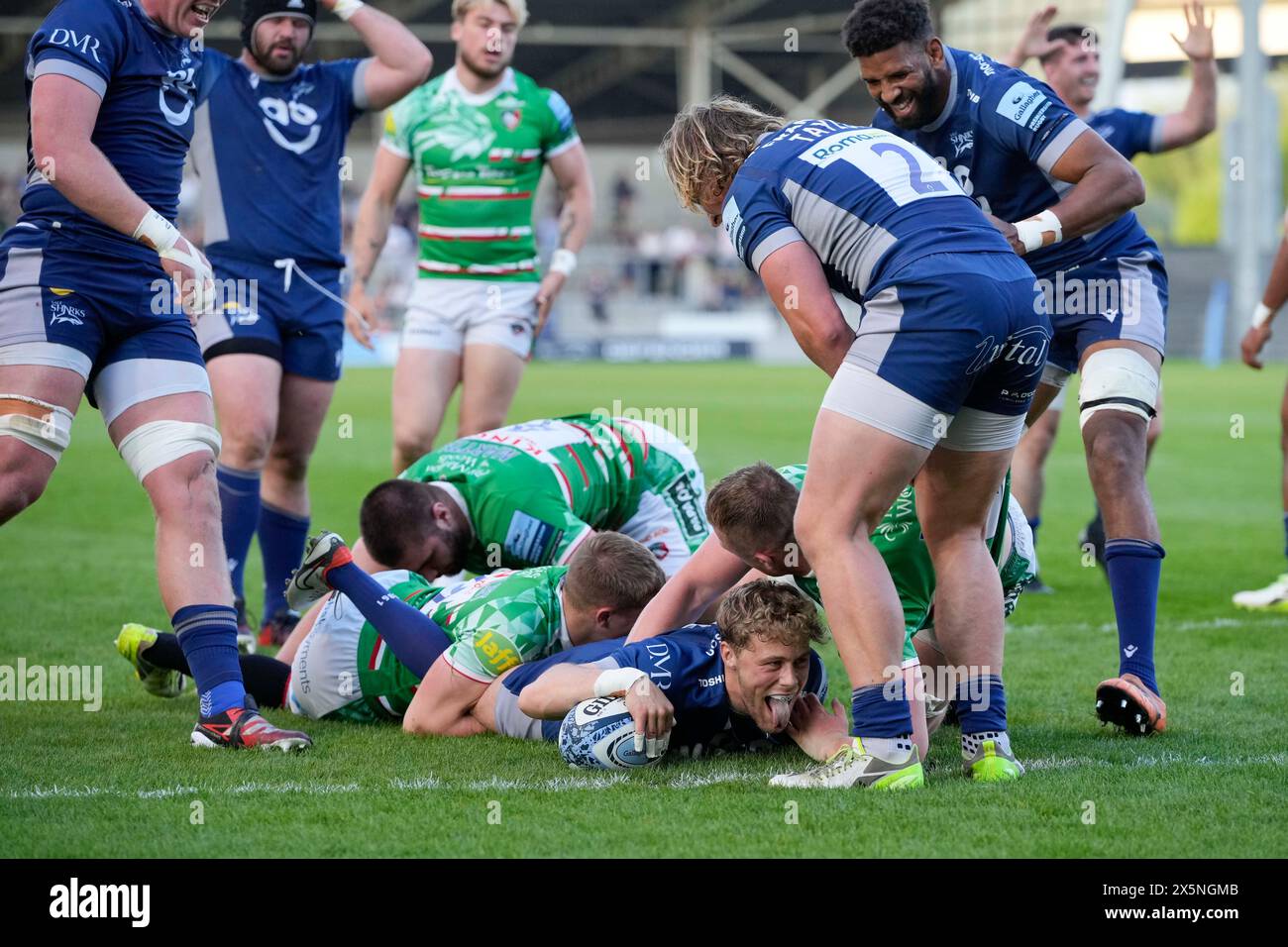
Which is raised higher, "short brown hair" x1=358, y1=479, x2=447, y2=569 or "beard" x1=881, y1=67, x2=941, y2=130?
"beard" x1=881, y1=67, x2=941, y2=130

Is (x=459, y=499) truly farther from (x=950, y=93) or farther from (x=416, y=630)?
(x=950, y=93)

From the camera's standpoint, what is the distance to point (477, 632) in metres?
4.72

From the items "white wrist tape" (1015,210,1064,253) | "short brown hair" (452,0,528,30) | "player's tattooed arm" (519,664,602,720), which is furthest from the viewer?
"short brown hair" (452,0,528,30)

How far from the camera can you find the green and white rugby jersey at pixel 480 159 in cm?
731

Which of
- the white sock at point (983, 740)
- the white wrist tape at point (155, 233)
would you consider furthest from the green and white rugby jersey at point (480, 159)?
the white sock at point (983, 740)

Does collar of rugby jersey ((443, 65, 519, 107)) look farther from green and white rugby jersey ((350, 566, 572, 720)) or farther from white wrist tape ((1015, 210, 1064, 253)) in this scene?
white wrist tape ((1015, 210, 1064, 253))

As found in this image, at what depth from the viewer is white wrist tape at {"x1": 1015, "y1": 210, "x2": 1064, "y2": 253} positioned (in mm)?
4531

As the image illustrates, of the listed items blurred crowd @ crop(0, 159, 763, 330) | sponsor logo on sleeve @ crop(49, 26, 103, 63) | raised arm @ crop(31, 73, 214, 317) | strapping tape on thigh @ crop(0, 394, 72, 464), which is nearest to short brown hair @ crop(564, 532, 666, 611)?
raised arm @ crop(31, 73, 214, 317)

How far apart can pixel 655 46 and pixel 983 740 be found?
1367 inches

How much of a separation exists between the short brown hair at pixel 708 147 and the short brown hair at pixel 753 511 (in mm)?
799

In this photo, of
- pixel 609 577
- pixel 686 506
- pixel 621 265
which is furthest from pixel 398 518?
pixel 621 265

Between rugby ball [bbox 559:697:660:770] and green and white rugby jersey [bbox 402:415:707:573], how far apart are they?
3.92 ft

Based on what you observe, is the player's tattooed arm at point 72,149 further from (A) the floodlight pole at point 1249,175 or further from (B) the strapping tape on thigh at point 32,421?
(A) the floodlight pole at point 1249,175

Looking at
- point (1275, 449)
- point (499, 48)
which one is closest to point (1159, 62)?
point (1275, 449)
